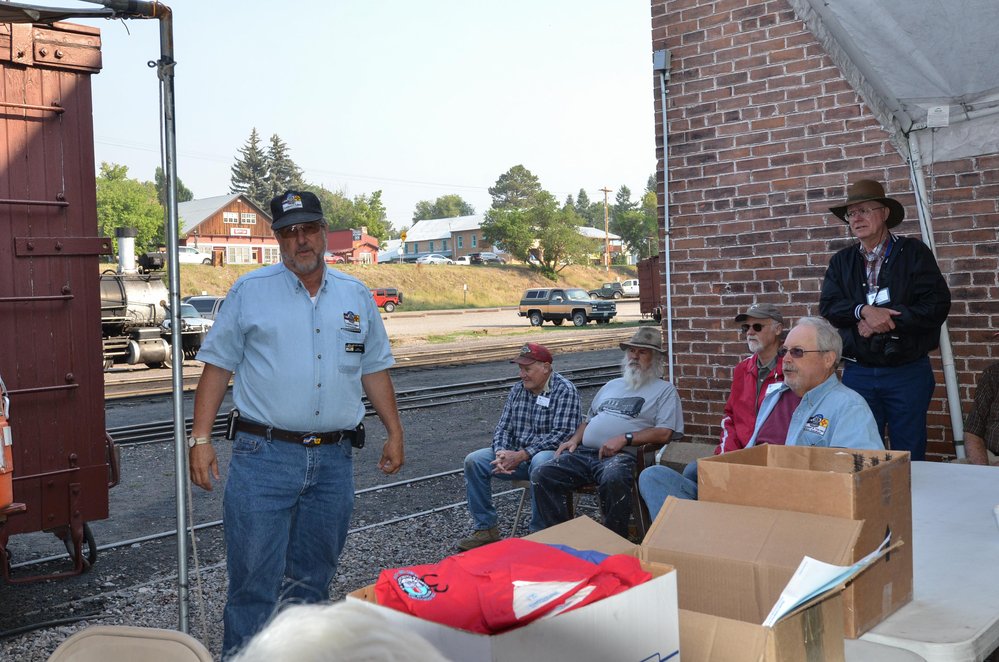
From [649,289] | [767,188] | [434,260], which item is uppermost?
[434,260]

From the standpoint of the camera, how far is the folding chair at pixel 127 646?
157 cm

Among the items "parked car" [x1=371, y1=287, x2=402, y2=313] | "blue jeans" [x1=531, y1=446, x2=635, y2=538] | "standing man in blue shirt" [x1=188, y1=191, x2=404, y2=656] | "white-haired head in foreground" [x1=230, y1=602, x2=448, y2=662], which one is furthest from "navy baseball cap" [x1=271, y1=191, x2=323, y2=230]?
"parked car" [x1=371, y1=287, x2=402, y2=313]

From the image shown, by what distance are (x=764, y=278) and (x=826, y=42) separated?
2016 millimetres

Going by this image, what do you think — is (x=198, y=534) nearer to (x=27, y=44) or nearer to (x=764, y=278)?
(x=27, y=44)

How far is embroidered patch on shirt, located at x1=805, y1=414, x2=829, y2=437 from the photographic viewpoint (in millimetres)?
3490

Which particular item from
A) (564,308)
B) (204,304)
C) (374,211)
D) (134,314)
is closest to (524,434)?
(134,314)

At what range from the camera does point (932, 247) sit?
4.78 m

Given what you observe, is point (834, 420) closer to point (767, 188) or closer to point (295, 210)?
point (295, 210)

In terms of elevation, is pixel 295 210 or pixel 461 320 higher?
pixel 295 210

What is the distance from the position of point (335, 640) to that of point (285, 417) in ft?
9.48

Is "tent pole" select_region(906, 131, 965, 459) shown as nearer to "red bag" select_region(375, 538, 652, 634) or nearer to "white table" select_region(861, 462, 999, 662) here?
"white table" select_region(861, 462, 999, 662)

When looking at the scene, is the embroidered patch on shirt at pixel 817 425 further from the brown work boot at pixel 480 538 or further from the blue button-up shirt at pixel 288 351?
the brown work boot at pixel 480 538

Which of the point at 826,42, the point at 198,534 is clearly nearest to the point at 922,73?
the point at 826,42

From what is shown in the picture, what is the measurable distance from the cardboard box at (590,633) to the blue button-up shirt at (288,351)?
210 centimetres
